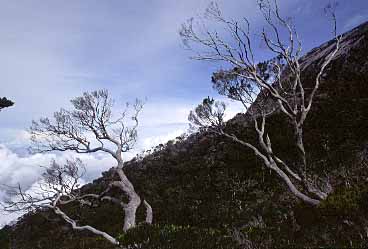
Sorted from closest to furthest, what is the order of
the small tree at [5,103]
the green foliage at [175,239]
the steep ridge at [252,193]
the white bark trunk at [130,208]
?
the steep ridge at [252,193]
the green foliage at [175,239]
the small tree at [5,103]
the white bark trunk at [130,208]

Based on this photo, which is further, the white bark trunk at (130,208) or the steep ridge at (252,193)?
the white bark trunk at (130,208)

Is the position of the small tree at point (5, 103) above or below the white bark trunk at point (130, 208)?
above

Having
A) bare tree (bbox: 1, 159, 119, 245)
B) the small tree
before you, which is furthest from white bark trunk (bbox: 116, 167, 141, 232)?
the small tree

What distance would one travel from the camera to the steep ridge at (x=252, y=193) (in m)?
7.05

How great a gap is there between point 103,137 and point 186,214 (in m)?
5.80

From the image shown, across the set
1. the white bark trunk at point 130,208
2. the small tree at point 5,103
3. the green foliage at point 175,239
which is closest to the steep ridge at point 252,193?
the green foliage at point 175,239

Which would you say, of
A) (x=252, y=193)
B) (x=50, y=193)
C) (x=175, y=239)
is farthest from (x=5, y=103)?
(x=252, y=193)

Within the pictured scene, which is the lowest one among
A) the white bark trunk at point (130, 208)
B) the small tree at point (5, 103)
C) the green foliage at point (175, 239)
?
the green foliage at point (175, 239)

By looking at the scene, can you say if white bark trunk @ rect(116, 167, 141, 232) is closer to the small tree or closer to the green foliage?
the green foliage

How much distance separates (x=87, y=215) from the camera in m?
21.5

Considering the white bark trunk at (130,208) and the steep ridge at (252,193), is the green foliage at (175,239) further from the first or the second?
the white bark trunk at (130,208)

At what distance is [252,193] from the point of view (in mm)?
15781

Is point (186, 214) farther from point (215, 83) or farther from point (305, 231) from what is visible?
point (305, 231)

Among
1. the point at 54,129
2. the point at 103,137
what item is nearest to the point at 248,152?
the point at 103,137
